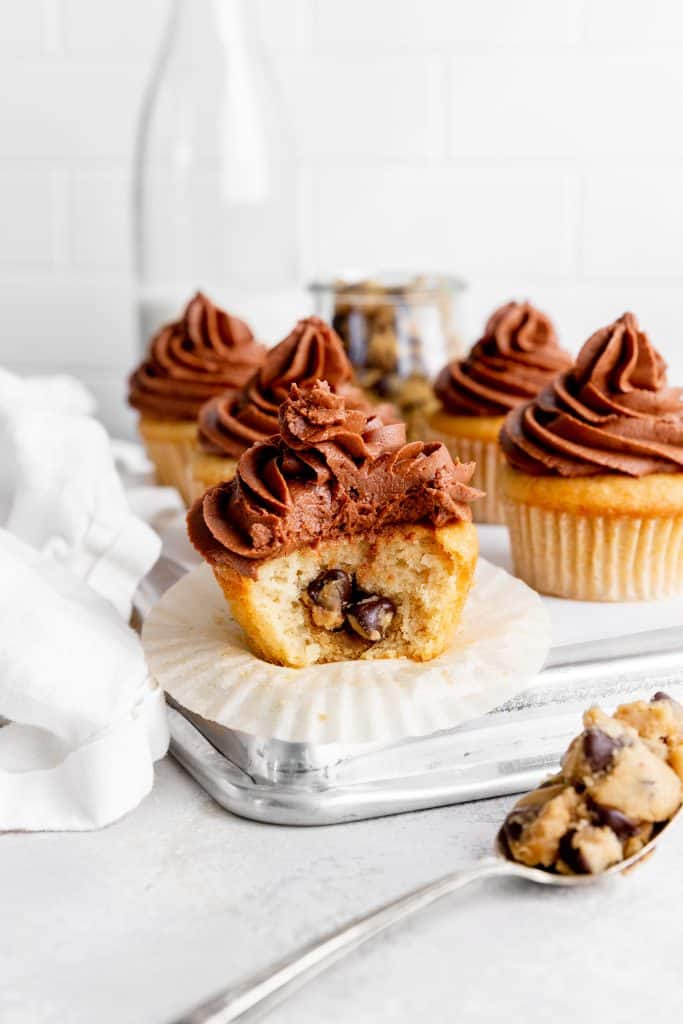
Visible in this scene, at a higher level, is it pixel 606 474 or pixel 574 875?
pixel 606 474

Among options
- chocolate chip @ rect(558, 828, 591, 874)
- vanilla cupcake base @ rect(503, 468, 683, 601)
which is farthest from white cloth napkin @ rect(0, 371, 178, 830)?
vanilla cupcake base @ rect(503, 468, 683, 601)

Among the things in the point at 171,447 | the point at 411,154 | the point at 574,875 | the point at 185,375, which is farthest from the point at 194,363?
the point at 574,875

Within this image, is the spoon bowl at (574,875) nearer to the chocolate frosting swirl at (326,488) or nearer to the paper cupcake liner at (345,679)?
the paper cupcake liner at (345,679)

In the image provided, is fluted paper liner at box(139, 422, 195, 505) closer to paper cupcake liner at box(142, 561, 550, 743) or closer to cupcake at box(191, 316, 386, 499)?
cupcake at box(191, 316, 386, 499)

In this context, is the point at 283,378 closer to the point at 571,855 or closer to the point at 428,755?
the point at 428,755

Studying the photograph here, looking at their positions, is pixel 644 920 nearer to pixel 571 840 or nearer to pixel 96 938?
pixel 571 840

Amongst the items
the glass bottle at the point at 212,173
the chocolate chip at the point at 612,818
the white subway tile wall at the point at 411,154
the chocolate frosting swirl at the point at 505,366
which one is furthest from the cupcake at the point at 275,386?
the white subway tile wall at the point at 411,154

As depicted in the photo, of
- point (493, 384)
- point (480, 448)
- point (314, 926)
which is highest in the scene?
point (493, 384)
